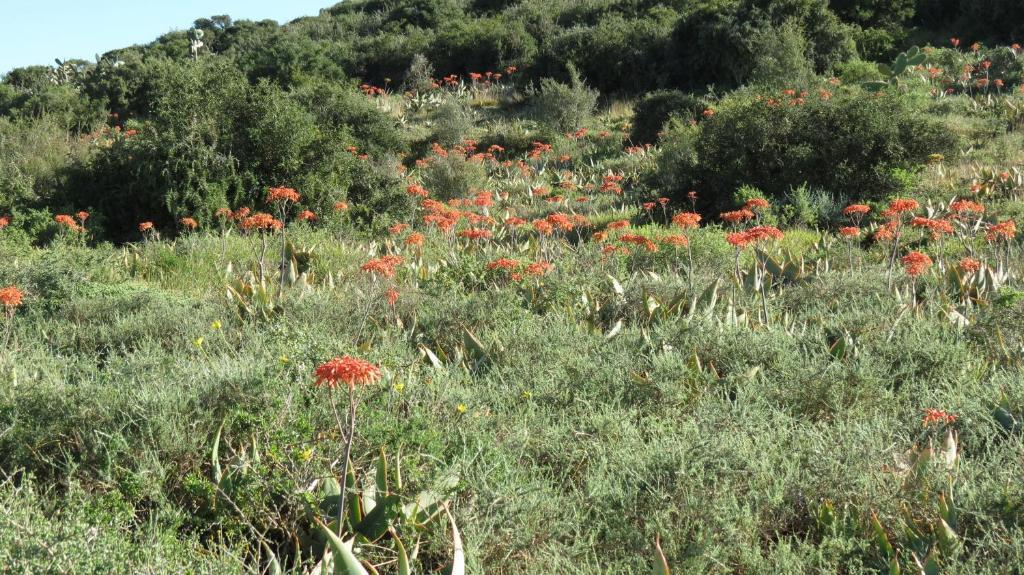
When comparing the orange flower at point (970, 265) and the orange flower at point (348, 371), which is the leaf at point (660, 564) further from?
the orange flower at point (970, 265)

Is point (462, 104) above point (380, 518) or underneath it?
above

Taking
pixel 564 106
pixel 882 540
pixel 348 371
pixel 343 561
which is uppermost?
pixel 564 106

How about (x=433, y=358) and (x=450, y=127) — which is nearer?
(x=433, y=358)

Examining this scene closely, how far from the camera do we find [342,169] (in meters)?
11.4

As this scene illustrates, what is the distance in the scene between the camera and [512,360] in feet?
14.8

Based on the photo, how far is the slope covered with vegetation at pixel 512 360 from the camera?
2.62 meters

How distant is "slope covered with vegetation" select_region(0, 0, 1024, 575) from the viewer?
262cm

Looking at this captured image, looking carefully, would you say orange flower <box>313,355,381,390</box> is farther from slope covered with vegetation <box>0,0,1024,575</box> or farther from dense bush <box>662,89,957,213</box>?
dense bush <box>662,89,957,213</box>

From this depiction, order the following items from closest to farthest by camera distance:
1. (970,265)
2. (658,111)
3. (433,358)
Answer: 1. (433,358)
2. (970,265)
3. (658,111)

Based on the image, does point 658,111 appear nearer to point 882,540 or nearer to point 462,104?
point 462,104

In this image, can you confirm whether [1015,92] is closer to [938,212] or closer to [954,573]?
[938,212]

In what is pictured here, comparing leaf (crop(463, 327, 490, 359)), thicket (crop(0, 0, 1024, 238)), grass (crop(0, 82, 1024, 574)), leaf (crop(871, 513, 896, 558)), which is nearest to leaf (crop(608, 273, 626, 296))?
grass (crop(0, 82, 1024, 574))

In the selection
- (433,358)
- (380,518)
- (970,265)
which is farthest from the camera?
(970,265)

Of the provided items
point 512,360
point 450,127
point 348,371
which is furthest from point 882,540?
point 450,127
